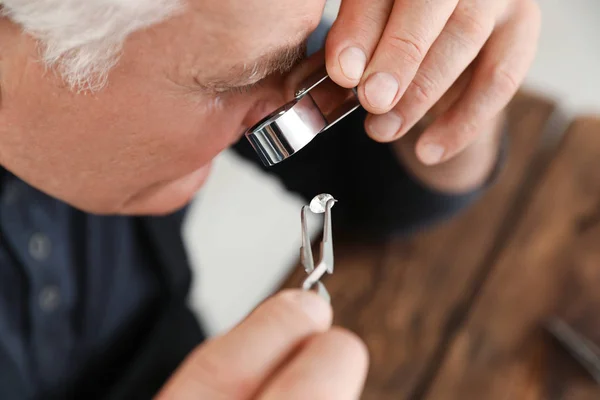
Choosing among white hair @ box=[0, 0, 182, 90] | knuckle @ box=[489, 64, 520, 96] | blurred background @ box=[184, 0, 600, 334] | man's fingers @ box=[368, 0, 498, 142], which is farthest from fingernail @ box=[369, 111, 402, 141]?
blurred background @ box=[184, 0, 600, 334]

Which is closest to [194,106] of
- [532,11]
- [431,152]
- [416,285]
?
[431,152]

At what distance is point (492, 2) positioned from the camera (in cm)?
54

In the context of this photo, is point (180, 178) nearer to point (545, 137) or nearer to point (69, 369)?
point (69, 369)

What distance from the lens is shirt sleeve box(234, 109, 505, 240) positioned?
879 mm

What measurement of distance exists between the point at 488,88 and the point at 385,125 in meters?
0.12

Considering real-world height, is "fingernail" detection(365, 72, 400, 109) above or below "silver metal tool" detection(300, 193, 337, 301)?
above

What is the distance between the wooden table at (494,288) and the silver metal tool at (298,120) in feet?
1.14

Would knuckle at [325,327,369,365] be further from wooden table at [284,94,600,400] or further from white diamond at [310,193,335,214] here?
wooden table at [284,94,600,400]

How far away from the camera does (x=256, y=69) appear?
412mm

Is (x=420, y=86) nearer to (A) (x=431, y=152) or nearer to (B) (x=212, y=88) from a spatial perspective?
(A) (x=431, y=152)

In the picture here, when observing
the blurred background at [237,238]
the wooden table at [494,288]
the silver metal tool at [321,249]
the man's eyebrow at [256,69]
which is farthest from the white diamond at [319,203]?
the blurred background at [237,238]

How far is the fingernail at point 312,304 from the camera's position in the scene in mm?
470

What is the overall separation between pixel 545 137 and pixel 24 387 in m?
0.86

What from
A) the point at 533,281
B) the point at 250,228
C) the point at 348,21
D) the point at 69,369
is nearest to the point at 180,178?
the point at 348,21
